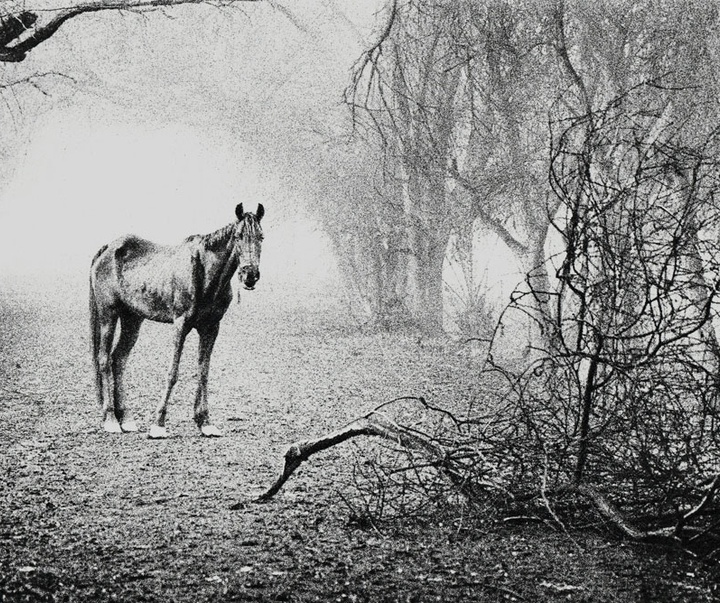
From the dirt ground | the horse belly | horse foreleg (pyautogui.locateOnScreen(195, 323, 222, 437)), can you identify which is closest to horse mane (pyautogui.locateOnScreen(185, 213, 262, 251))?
the horse belly

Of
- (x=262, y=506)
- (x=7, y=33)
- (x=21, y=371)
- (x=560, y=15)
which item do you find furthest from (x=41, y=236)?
(x=262, y=506)

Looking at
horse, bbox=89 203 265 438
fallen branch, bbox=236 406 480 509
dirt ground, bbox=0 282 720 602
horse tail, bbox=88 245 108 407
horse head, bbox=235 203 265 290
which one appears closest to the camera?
dirt ground, bbox=0 282 720 602

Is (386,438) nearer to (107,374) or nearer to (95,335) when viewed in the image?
(107,374)

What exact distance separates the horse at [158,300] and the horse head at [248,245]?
0.29 feet

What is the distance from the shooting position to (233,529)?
487cm

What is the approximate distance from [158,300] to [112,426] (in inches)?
41.9

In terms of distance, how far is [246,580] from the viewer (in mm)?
4039

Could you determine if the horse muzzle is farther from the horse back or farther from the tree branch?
the tree branch

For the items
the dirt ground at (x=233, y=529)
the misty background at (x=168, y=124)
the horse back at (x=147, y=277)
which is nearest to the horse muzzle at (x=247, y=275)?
the horse back at (x=147, y=277)

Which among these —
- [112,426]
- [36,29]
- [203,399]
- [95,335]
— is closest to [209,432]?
[203,399]

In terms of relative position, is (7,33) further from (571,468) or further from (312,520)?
(571,468)

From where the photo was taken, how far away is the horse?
7109mm

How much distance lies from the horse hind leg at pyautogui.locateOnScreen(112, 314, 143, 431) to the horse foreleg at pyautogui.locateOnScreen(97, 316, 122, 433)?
33 mm

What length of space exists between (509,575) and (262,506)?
1744mm
